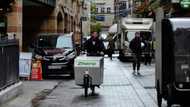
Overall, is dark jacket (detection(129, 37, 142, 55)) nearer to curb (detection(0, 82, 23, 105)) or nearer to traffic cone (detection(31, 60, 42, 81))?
traffic cone (detection(31, 60, 42, 81))

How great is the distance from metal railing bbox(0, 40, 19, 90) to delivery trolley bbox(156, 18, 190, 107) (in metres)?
4.08

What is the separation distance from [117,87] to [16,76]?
440 cm

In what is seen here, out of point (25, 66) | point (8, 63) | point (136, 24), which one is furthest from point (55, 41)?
point (136, 24)

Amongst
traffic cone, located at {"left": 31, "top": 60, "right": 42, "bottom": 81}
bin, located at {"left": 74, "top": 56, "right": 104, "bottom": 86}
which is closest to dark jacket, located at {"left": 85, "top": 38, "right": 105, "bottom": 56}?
bin, located at {"left": 74, "top": 56, "right": 104, "bottom": 86}

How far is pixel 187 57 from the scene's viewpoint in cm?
1280

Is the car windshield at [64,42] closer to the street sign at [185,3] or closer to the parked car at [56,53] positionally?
the parked car at [56,53]

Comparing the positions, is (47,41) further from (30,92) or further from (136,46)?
(30,92)

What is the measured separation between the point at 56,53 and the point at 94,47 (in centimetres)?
609

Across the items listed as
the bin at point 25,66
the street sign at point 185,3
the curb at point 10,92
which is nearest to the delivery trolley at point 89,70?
the curb at point 10,92

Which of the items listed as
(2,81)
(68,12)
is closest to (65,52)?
(2,81)

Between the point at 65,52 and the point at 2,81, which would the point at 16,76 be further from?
the point at 65,52

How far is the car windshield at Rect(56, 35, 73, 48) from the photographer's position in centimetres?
2611

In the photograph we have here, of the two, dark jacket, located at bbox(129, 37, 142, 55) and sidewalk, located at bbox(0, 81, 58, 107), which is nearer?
sidewalk, located at bbox(0, 81, 58, 107)

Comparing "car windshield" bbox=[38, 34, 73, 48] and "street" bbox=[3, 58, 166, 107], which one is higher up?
"car windshield" bbox=[38, 34, 73, 48]
